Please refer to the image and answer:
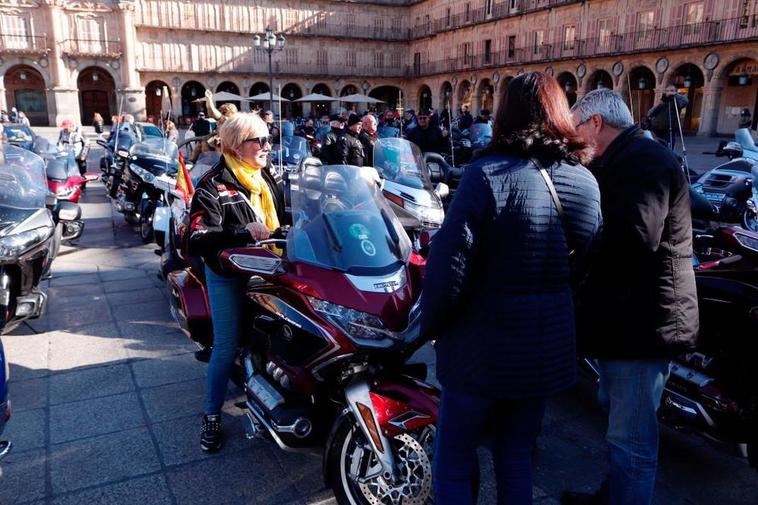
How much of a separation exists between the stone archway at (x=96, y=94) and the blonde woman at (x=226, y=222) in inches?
1709

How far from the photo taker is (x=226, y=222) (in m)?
2.94

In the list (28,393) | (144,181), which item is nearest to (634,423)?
(28,393)

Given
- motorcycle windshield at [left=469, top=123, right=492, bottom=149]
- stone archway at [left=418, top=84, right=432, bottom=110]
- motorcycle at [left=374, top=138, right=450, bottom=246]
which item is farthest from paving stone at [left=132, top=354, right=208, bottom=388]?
stone archway at [left=418, top=84, right=432, bottom=110]

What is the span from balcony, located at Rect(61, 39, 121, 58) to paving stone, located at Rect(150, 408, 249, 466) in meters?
41.2

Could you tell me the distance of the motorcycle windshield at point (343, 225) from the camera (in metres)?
2.50

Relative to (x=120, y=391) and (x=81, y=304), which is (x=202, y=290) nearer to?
(x=120, y=391)

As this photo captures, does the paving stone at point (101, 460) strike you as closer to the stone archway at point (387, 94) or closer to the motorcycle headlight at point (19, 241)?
the motorcycle headlight at point (19, 241)

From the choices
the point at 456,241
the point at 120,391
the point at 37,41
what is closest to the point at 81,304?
the point at 120,391

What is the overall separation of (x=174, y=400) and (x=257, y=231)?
4.97 ft

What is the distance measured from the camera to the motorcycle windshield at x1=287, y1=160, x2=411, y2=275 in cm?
250

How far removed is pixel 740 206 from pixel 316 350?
5623 mm

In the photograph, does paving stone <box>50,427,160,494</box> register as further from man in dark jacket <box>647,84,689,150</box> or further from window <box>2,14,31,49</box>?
window <box>2,14,31,49</box>

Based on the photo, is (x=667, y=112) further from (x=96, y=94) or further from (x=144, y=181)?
(x=96, y=94)

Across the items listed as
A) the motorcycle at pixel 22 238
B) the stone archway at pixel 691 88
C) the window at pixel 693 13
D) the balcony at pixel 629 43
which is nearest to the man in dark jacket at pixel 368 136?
the motorcycle at pixel 22 238
